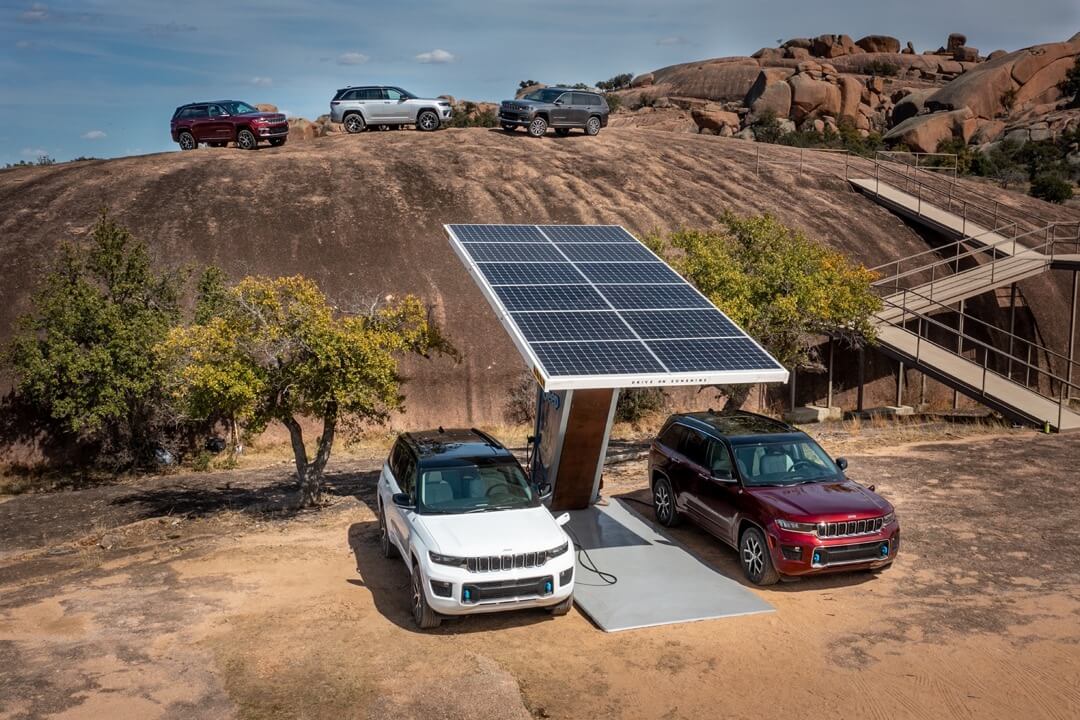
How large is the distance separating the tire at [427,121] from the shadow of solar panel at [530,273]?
25905mm

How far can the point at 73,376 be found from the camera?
20.2m

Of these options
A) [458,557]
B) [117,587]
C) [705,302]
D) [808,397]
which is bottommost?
[808,397]

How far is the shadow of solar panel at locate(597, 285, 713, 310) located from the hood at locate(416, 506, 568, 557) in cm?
436

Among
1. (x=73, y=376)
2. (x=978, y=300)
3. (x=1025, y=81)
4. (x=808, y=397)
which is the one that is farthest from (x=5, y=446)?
(x=1025, y=81)

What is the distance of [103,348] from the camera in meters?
20.6

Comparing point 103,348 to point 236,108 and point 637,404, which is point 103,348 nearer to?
point 637,404

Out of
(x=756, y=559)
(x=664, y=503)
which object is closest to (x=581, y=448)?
(x=664, y=503)

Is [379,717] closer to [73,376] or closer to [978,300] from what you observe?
[73,376]

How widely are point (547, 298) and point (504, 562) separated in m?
5.10

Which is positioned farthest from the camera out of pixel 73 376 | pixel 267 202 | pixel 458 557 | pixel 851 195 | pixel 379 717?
pixel 851 195

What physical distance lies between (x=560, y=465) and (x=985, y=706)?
7189 millimetres

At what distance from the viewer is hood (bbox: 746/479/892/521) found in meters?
12.1

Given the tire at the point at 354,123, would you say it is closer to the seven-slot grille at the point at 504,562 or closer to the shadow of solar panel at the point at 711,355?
the shadow of solar panel at the point at 711,355

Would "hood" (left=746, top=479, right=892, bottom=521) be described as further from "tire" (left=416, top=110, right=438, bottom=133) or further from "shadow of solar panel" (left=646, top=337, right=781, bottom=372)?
"tire" (left=416, top=110, right=438, bottom=133)
